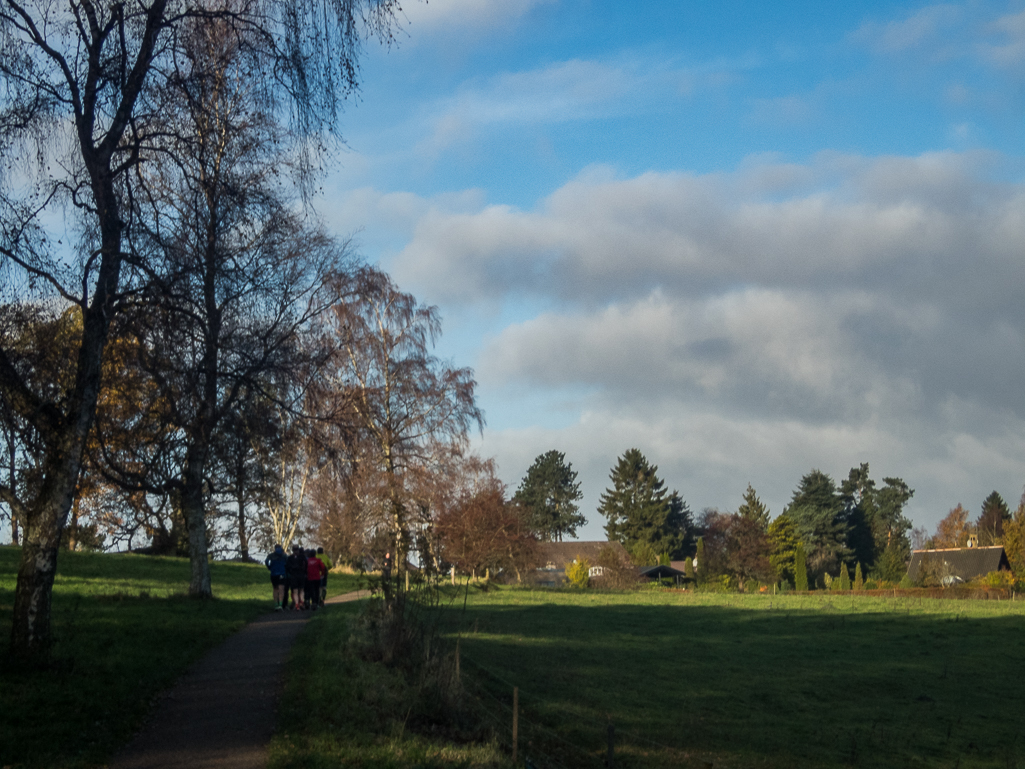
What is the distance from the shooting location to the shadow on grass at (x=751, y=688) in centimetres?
1448

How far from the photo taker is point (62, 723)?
336 inches

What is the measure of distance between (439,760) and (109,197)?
25.1 feet

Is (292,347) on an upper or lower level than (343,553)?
upper

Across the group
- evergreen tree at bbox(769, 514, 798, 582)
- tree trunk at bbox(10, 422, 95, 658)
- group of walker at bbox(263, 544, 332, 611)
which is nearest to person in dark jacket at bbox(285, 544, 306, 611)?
group of walker at bbox(263, 544, 332, 611)

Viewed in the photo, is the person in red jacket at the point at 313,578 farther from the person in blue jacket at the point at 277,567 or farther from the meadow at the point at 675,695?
the meadow at the point at 675,695

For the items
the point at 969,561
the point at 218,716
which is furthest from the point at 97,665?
the point at 969,561

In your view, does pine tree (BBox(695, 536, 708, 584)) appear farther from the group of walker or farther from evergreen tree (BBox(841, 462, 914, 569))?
the group of walker

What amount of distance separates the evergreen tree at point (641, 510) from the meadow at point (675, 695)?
207 feet

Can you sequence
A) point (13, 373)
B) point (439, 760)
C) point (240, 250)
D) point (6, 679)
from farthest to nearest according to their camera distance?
point (240, 250) < point (13, 373) < point (6, 679) < point (439, 760)

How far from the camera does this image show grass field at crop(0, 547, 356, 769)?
26.5ft

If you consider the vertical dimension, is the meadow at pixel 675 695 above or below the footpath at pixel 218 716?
below

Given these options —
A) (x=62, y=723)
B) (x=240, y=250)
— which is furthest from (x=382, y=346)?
(x=62, y=723)

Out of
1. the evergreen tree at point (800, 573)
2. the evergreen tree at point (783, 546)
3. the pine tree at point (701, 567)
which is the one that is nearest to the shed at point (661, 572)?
the pine tree at point (701, 567)

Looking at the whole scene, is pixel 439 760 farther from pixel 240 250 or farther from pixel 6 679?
pixel 240 250
